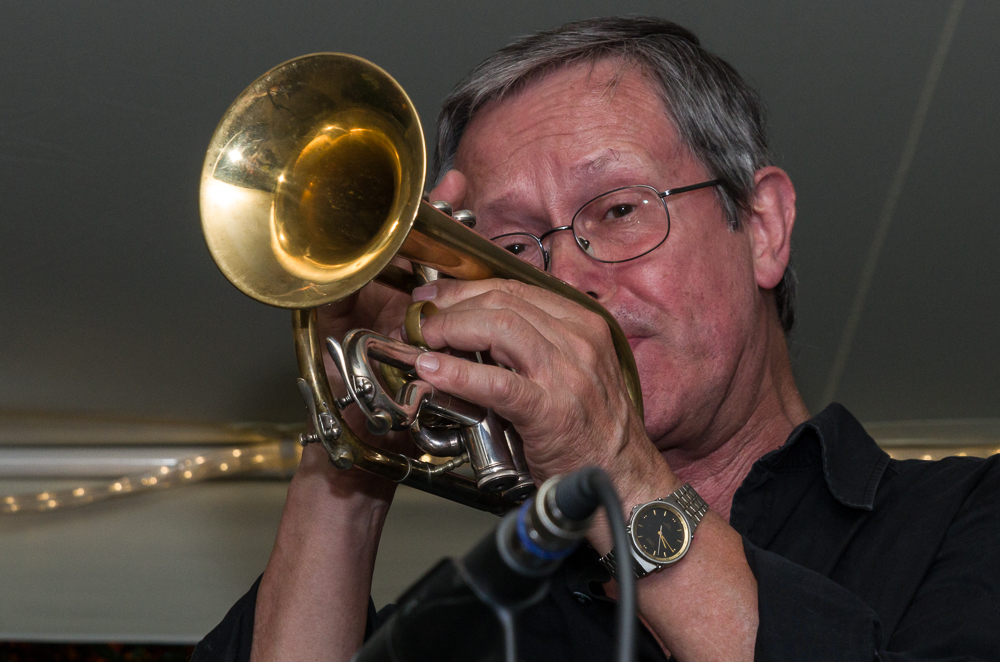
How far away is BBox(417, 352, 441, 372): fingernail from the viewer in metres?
1.10

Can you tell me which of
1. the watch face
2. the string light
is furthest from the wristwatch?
the string light

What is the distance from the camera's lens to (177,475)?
12.1ft

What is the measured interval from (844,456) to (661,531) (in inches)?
23.9

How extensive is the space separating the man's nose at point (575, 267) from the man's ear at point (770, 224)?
40cm

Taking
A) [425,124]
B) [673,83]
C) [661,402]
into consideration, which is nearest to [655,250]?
[661,402]

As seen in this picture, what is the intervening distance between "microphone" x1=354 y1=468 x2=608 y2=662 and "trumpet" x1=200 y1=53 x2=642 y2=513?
2.17ft

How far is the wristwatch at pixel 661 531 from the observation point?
1.08m

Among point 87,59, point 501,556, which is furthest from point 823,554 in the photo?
point 87,59

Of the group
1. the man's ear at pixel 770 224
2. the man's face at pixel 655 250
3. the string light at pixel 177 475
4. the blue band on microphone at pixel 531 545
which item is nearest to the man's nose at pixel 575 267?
the man's face at pixel 655 250

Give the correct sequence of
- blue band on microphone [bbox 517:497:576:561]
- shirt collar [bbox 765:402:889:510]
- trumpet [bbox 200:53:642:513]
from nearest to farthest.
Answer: blue band on microphone [bbox 517:497:576:561] → trumpet [bbox 200:53:642:513] → shirt collar [bbox 765:402:889:510]

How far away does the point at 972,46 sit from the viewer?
82.5 inches

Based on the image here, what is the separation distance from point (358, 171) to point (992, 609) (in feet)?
3.45

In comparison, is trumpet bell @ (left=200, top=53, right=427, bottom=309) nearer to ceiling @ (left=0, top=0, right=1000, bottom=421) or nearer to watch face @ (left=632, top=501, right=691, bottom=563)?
watch face @ (left=632, top=501, right=691, bottom=563)

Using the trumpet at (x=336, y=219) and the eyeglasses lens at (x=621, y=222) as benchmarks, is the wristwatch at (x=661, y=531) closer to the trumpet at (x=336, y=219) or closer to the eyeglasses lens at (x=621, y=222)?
the trumpet at (x=336, y=219)
